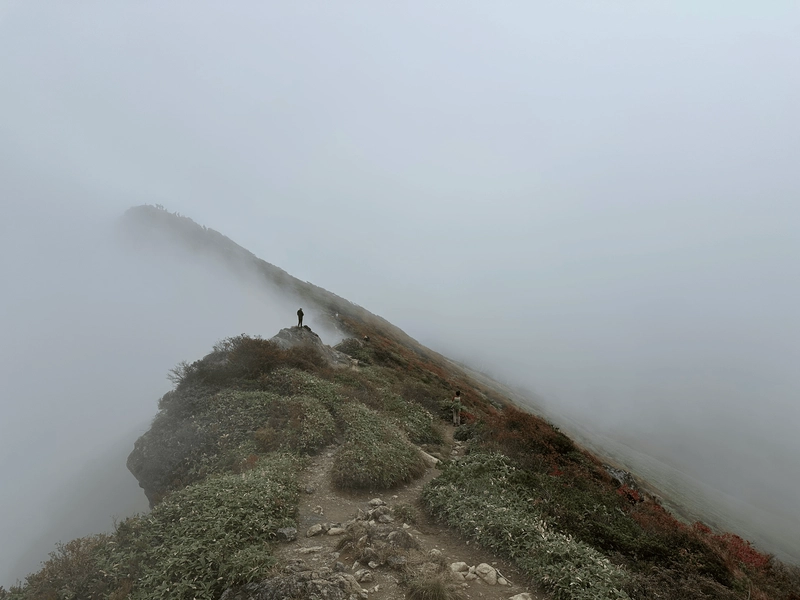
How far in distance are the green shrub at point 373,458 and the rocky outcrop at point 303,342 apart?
870 cm

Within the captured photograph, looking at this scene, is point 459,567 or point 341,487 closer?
point 459,567

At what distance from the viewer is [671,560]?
8.97 m

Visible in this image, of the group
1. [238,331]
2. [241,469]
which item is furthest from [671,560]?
[238,331]

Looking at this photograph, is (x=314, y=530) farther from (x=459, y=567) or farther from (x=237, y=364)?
(x=237, y=364)

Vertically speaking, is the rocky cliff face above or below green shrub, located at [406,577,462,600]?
below

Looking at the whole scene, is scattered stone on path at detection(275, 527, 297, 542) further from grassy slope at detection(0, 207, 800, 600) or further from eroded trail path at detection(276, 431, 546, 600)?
grassy slope at detection(0, 207, 800, 600)

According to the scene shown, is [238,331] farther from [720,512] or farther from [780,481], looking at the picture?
[780,481]

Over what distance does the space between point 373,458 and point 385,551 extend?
190 inches

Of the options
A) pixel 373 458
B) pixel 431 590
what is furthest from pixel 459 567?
pixel 373 458

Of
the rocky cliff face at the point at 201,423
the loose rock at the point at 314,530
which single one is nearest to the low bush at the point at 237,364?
the rocky cliff face at the point at 201,423

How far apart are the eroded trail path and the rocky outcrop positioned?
1307 cm

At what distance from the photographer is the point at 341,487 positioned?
A: 39.5ft

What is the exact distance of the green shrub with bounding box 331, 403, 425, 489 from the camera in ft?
40.1

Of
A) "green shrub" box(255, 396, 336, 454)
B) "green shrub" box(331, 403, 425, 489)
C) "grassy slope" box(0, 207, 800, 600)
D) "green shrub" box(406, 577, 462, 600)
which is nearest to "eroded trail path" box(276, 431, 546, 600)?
"green shrub" box(406, 577, 462, 600)
